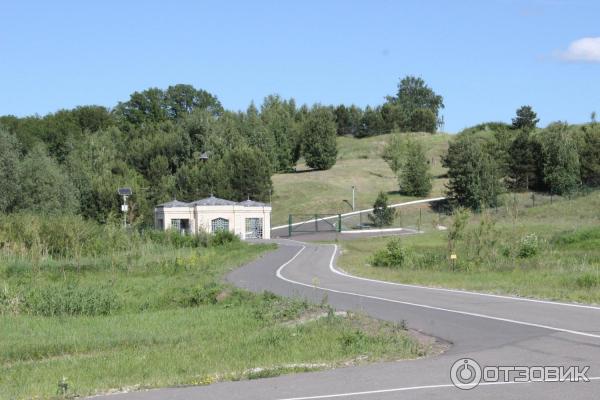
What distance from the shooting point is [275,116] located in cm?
12600

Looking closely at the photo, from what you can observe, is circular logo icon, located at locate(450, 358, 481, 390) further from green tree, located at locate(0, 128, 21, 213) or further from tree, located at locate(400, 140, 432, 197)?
tree, located at locate(400, 140, 432, 197)

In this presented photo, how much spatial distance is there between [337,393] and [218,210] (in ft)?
193

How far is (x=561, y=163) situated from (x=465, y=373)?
3210 inches

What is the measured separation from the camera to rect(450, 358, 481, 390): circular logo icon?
31.9 feet

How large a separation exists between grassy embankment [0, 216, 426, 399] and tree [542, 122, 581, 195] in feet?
207

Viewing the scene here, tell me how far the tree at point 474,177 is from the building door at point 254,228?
25.5 m

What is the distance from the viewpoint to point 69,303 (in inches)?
866

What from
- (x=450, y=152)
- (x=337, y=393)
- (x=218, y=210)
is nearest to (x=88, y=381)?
(x=337, y=393)

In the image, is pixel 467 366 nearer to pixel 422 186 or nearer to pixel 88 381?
pixel 88 381

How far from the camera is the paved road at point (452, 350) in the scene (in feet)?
31.1

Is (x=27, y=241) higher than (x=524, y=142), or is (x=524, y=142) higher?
(x=524, y=142)

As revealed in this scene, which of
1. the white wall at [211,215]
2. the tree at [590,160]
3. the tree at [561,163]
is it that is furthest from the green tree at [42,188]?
the tree at [590,160]

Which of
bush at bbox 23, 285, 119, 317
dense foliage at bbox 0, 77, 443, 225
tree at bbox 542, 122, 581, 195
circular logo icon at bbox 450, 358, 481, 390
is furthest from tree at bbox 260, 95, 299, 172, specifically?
circular logo icon at bbox 450, 358, 481, 390

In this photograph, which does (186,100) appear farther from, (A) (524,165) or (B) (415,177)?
(A) (524,165)
